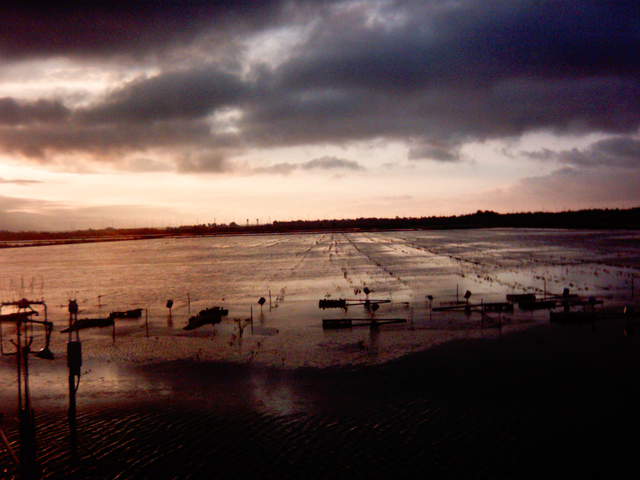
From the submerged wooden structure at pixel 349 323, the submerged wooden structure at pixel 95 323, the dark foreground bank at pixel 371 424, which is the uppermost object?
the submerged wooden structure at pixel 349 323

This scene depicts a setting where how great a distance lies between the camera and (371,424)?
18938mm

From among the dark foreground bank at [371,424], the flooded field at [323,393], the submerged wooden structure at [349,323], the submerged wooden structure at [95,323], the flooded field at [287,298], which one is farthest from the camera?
the submerged wooden structure at [95,323]

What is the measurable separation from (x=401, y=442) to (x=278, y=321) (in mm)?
21866

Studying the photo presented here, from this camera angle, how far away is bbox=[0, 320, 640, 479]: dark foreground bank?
16141 mm

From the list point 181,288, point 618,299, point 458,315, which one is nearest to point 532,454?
point 458,315

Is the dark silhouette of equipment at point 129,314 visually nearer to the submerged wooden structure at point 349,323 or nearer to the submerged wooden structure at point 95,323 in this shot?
the submerged wooden structure at point 95,323

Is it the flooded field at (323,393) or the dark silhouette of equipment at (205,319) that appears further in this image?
the dark silhouette of equipment at (205,319)

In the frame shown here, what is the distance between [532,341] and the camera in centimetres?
3075

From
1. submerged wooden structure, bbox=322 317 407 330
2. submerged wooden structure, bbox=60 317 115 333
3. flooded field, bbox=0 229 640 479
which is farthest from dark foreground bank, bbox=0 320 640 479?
submerged wooden structure, bbox=60 317 115 333

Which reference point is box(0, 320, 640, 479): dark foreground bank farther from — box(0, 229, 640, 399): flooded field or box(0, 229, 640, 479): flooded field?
box(0, 229, 640, 399): flooded field

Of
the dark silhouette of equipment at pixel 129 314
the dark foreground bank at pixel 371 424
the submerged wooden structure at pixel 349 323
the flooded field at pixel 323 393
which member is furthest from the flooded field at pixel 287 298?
the dark foreground bank at pixel 371 424

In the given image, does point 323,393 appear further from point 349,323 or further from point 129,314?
point 129,314

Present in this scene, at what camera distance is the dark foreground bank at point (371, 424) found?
53.0 ft

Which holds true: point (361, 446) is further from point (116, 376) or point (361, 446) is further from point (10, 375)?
point (10, 375)
